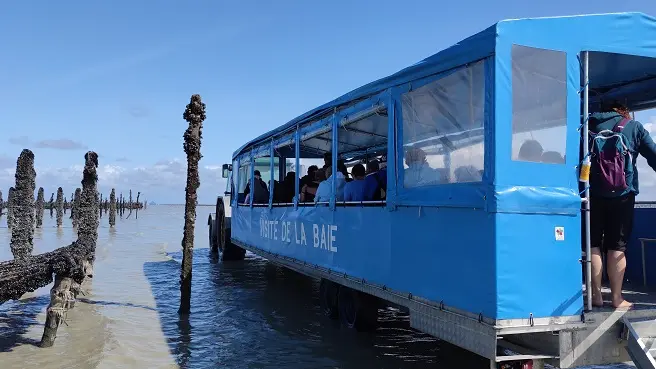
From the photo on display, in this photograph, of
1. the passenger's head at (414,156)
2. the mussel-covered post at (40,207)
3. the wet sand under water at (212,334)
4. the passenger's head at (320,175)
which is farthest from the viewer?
the mussel-covered post at (40,207)

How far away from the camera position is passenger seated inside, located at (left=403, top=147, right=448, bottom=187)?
16.7 ft

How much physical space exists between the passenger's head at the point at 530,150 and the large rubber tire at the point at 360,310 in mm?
3478

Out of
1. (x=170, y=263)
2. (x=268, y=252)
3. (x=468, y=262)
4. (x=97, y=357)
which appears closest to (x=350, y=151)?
(x=268, y=252)

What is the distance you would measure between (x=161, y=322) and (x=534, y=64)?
23.9ft

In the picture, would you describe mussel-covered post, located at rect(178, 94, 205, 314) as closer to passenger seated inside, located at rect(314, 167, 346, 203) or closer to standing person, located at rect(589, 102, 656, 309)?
passenger seated inside, located at rect(314, 167, 346, 203)

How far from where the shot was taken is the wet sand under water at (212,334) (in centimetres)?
680

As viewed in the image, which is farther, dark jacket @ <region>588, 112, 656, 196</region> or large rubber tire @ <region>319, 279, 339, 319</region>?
large rubber tire @ <region>319, 279, 339, 319</region>

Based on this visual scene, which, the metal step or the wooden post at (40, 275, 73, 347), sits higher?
the metal step

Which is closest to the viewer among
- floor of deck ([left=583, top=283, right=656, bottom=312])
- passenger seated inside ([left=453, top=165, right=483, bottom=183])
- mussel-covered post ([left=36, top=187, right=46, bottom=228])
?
passenger seated inside ([left=453, top=165, right=483, bottom=183])

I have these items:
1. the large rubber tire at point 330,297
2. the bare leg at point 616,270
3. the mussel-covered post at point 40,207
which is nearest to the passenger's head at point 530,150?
the bare leg at point 616,270

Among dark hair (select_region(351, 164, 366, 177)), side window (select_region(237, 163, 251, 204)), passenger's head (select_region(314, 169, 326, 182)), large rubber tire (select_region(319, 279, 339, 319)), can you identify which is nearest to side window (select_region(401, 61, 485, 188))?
dark hair (select_region(351, 164, 366, 177))

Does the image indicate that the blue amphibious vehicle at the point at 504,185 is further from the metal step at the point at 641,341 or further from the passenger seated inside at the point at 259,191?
the passenger seated inside at the point at 259,191

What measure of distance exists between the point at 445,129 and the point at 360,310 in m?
3.26

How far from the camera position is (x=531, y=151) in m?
4.37
